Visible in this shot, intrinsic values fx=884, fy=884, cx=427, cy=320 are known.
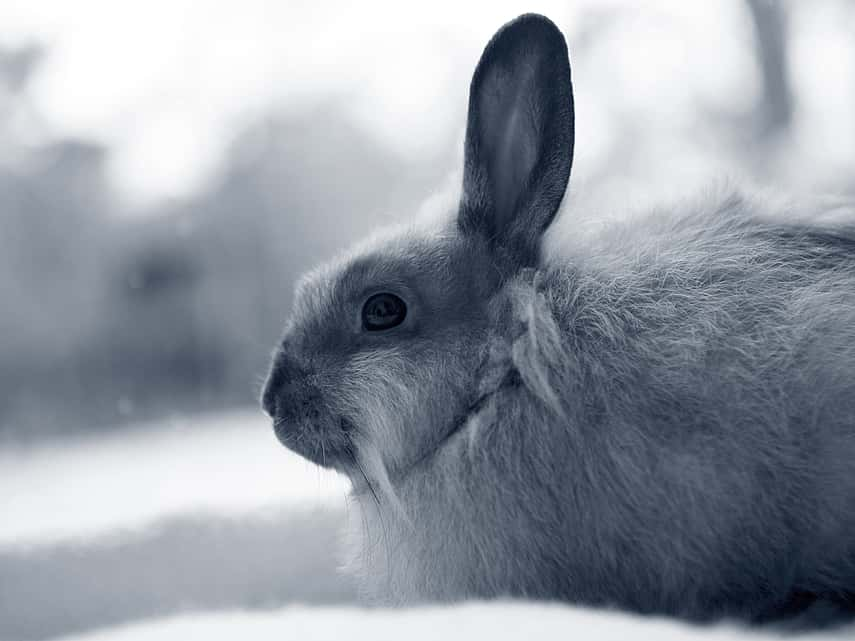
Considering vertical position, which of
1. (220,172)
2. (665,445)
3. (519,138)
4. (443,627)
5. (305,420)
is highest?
(220,172)

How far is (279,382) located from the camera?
87 cm

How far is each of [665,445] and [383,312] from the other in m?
0.30

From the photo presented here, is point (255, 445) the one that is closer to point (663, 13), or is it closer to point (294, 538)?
point (294, 538)

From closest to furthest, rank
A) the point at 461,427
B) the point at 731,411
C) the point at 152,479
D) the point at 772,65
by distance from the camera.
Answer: the point at 731,411
the point at 461,427
the point at 152,479
the point at 772,65

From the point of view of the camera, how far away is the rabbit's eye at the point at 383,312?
2.81 feet

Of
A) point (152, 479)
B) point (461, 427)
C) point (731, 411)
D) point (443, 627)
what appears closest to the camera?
point (443, 627)

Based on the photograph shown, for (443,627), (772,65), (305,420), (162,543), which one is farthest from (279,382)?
(772,65)

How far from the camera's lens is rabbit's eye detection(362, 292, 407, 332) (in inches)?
33.7

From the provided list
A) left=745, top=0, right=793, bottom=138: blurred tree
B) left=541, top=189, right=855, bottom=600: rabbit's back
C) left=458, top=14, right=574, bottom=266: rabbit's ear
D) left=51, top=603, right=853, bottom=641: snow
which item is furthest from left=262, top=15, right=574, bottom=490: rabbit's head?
left=745, top=0, right=793, bottom=138: blurred tree

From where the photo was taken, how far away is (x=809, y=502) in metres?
0.68

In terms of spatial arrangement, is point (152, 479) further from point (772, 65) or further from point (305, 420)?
point (772, 65)

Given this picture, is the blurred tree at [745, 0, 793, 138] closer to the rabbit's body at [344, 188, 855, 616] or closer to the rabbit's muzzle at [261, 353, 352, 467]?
the rabbit's body at [344, 188, 855, 616]

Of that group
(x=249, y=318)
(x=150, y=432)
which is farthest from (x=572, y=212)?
(x=150, y=432)

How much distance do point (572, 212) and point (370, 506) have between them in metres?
0.37
